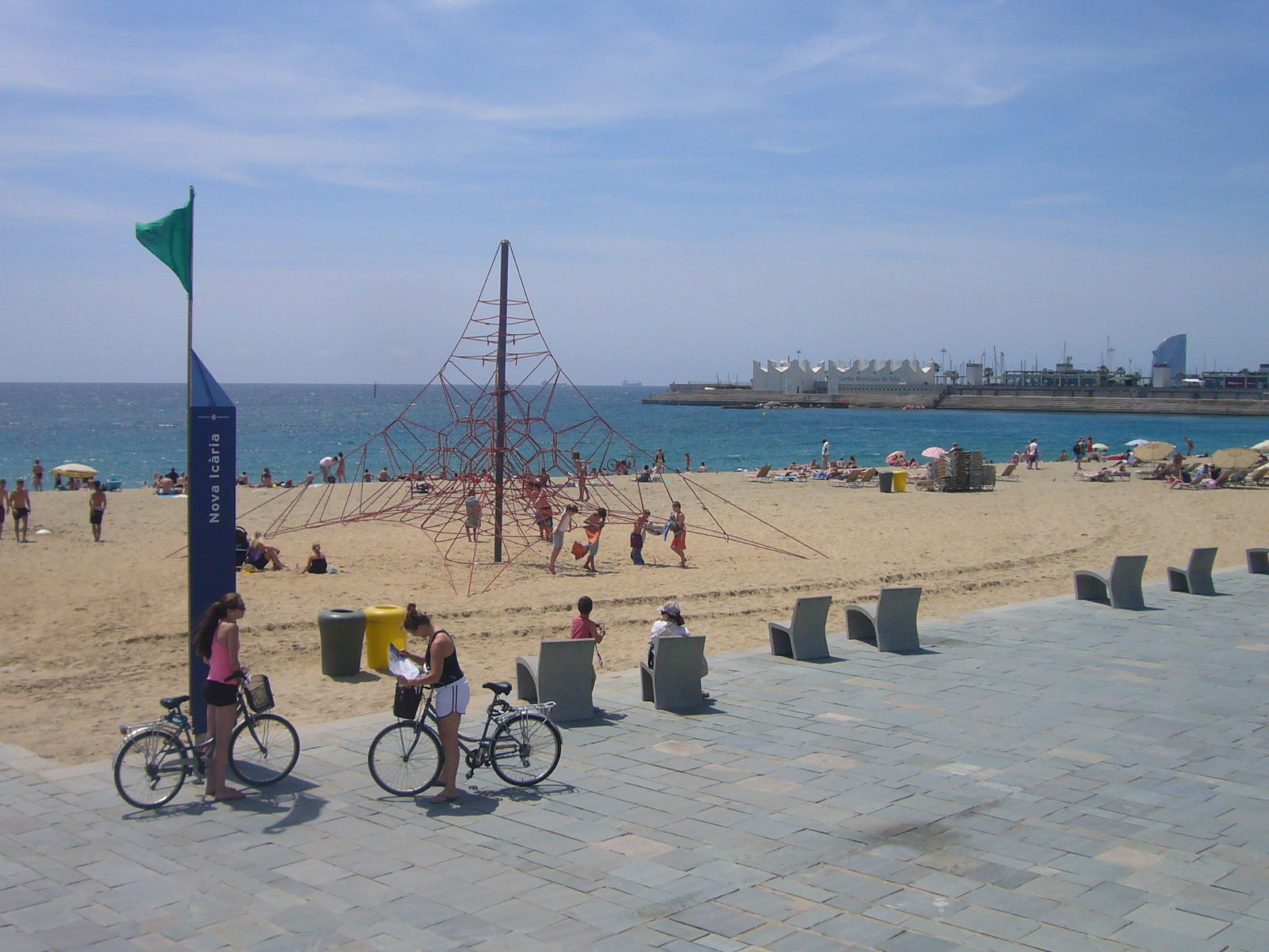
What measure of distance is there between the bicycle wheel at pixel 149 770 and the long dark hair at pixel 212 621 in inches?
19.6

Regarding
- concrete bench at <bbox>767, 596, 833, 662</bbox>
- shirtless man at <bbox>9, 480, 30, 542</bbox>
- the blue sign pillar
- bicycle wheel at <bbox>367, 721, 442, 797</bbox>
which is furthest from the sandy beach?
bicycle wheel at <bbox>367, 721, 442, 797</bbox>

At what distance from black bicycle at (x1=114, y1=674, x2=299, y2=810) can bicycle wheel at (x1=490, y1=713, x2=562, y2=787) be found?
1.20 m

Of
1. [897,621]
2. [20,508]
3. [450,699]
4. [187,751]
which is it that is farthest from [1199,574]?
[20,508]

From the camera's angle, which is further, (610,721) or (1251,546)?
(1251,546)

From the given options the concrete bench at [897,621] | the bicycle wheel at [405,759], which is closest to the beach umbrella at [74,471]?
the concrete bench at [897,621]

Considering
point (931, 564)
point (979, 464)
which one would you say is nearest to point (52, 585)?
point (931, 564)

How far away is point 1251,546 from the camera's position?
2003cm

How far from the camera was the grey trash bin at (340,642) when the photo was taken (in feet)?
32.7

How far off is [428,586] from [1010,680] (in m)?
8.14

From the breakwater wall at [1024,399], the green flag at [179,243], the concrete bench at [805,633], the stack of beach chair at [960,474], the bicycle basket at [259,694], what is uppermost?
the breakwater wall at [1024,399]

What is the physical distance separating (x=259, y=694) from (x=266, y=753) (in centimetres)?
37

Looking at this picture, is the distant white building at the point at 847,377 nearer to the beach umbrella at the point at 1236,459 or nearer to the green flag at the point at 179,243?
the beach umbrella at the point at 1236,459

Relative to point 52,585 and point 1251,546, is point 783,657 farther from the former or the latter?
point 1251,546

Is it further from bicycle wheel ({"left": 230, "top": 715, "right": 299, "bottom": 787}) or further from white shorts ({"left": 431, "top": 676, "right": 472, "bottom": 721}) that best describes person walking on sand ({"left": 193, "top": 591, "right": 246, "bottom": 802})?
white shorts ({"left": 431, "top": 676, "right": 472, "bottom": 721})
